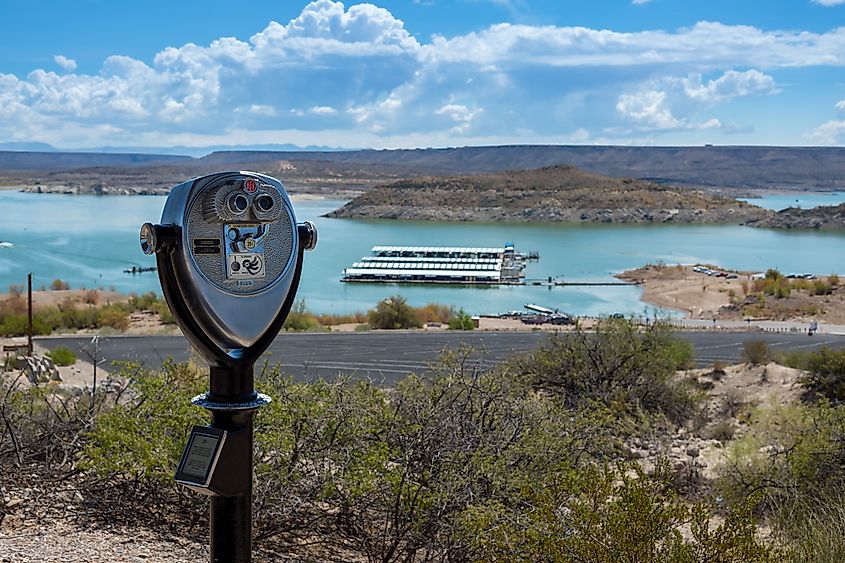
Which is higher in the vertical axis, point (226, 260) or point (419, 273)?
point (226, 260)

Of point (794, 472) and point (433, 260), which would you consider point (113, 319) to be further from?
point (433, 260)

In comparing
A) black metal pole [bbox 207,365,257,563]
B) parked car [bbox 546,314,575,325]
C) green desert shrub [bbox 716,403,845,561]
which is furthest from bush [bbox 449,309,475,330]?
black metal pole [bbox 207,365,257,563]

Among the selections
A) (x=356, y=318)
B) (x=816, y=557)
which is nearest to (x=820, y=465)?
(x=816, y=557)

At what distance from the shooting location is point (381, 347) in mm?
24938

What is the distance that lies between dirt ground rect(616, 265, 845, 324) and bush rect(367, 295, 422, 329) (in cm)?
1539

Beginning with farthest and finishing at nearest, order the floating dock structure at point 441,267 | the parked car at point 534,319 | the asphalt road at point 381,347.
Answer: the floating dock structure at point 441,267
the parked car at point 534,319
the asphalt road at point 381,347

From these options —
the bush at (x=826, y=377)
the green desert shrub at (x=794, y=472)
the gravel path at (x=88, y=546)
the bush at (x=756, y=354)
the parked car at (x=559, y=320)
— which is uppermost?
the gravel path at (x=88, y=546)

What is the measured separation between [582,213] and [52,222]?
207ft

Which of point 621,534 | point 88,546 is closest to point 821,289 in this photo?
point 621,534

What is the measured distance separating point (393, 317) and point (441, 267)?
30.0 meters

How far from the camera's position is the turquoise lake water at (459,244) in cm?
5384

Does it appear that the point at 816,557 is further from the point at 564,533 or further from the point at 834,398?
the point at 834,398

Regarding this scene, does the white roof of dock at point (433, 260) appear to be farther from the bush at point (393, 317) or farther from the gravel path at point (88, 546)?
the gravel path at point (88, 546)

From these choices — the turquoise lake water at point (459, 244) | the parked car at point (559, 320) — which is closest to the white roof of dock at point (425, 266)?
the turquoise lake water at point (459, 244)
